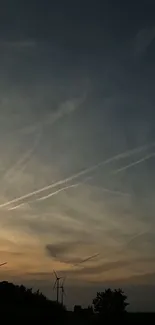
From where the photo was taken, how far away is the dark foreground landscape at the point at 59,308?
131875mm

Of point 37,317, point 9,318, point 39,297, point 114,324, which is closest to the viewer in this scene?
point 9,318

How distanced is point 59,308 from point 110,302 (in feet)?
70.3

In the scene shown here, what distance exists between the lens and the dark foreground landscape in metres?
132

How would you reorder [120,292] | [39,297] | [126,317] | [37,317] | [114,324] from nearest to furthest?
1. [37,317]
2. [114,324]
3. [126,317]
4. [120,292]
5. [39,297]

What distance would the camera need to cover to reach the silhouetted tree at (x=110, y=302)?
147863 mm

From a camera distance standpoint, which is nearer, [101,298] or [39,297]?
[101,298]

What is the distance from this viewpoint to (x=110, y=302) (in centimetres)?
15325

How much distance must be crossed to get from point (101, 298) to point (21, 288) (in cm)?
3848

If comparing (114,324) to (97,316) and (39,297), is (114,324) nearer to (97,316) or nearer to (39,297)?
(97,316)

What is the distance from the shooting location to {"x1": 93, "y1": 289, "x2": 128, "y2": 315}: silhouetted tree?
148 meters

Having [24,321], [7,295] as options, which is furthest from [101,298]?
[24,321]

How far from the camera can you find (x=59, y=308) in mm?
165875

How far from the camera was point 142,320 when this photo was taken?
14375cm

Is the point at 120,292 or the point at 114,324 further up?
the point at 120,292
